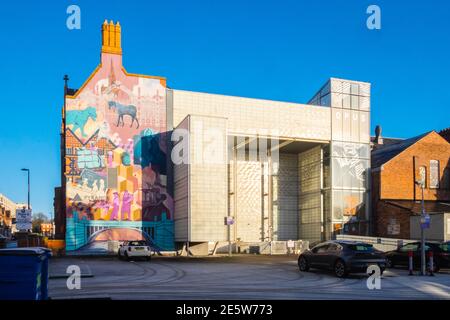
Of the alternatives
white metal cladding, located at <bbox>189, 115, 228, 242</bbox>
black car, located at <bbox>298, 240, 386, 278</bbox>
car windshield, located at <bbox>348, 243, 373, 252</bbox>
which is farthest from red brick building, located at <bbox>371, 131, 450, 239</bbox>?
car windshield, located at <bbox>348, 243, 373, 252</bbox>

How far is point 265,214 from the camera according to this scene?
46688mm

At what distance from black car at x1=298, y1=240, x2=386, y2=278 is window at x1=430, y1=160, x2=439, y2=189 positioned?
29.1 meters

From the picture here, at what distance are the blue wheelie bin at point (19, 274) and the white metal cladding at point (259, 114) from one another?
106 feet

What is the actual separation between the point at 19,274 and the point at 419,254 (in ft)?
62.9

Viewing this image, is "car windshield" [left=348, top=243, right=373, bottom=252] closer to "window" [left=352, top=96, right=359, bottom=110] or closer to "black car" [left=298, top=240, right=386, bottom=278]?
"black car" [left=298, top=240, right=386, bottom=278]

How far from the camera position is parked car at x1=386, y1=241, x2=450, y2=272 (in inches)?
867

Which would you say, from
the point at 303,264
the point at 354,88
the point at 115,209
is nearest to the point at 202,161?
the point at 115,209

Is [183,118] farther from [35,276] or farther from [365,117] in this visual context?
[35,276]

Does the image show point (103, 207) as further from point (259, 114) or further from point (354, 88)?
point (354, 88)

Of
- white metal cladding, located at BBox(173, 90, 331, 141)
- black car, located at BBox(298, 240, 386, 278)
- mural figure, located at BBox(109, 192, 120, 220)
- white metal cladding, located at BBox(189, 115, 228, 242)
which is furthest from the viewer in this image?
white metal cladding, located at BBox(173, 90, 331, 141)

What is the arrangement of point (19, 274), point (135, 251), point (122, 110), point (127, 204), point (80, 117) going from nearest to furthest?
point (19, 274) < point (135, 251) < point (80, 117) < point (127, 204) < point (122, 110)

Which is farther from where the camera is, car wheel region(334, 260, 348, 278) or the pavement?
car wheel region(334, 260, 348, 278)

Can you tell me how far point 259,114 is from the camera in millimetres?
42562

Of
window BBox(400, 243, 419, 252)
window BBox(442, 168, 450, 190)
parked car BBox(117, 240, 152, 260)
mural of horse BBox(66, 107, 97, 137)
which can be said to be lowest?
parked car BBox(117, 240, 152, 260)
